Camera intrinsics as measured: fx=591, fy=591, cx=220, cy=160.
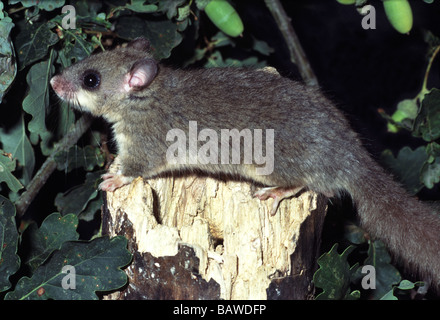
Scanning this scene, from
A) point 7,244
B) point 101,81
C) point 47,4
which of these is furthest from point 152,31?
point 7,244

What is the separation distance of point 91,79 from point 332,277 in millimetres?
1629

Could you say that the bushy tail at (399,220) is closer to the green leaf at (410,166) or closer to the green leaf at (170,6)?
the green leaf at (410,166)

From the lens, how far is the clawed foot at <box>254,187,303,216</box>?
2.68 m

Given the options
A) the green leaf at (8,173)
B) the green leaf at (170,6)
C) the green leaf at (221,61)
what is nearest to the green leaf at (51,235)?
the green leaf at (8,173)

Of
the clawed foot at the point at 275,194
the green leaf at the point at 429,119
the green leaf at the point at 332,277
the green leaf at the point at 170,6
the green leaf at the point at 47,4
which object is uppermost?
the green leaf at the point at 47,4

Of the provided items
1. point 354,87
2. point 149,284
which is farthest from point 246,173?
point 354,87

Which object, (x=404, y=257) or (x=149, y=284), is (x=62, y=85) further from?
(x=404, y=257)

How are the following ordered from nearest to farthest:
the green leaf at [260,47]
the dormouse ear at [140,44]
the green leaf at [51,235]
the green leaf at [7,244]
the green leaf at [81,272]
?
1. the green leaf at [81,272]
2. the green leaf at [7,244]
3. the green leaf at [51,235]
4. the dormouse ear at [140,44]
5. the green leaf at [260,47]

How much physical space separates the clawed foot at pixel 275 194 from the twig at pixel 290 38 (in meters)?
0.98

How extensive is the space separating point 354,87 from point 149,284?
2.67 m

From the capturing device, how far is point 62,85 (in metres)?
3.11

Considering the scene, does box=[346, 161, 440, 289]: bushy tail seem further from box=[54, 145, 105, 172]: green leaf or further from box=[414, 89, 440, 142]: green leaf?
box=[54, 145, 105, 172]: green leaf

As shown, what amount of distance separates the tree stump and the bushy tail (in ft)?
0.73

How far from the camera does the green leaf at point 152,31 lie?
3334 mm
